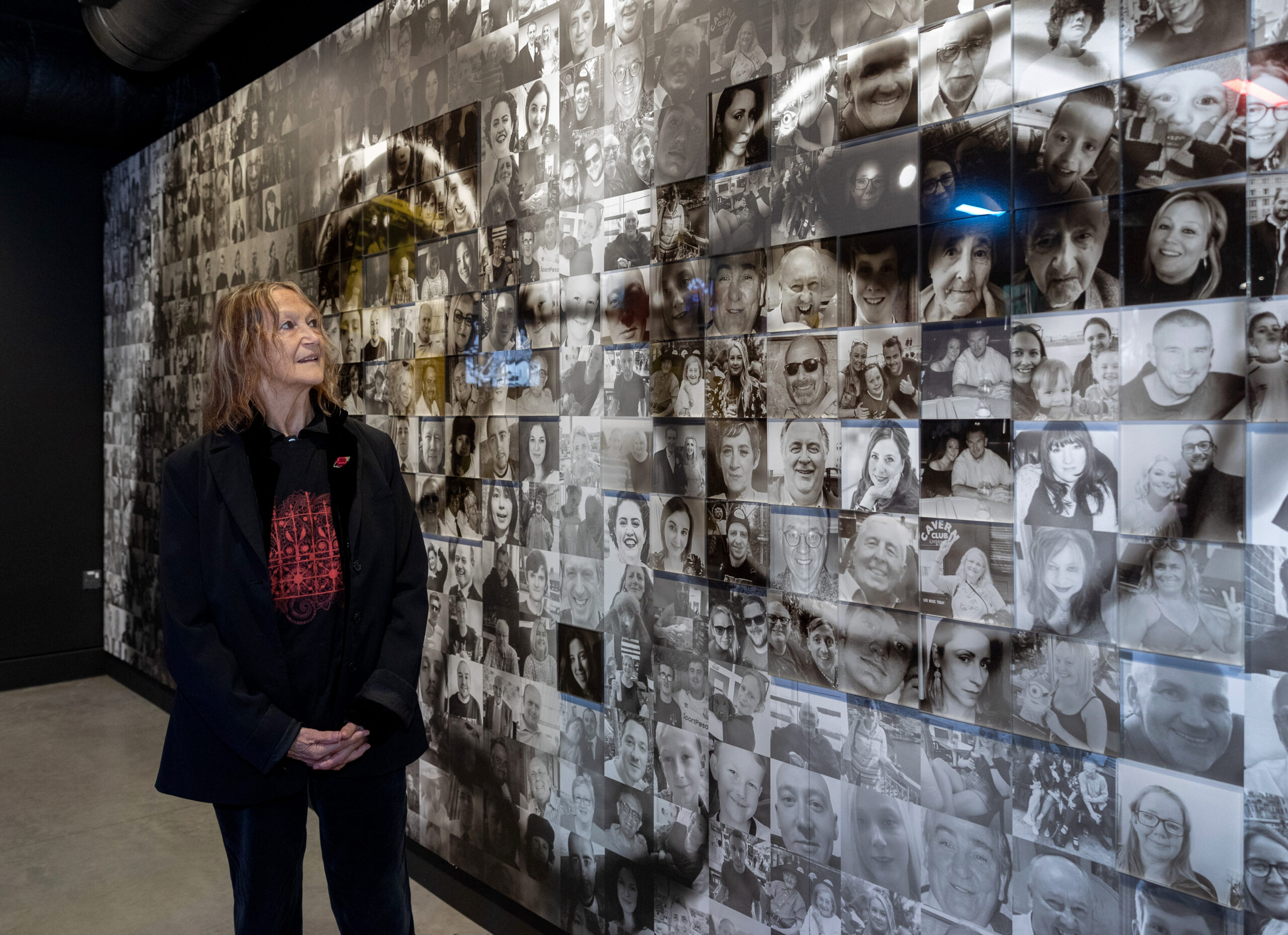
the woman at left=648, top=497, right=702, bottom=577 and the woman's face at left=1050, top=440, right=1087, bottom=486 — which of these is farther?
the woman at left=648, top=497, right=702, bottom=577

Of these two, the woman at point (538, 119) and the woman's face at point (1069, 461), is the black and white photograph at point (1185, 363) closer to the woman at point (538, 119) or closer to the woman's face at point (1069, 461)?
the woman's face at point (1069, 461)

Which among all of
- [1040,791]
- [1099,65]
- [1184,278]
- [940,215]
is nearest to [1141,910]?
[1040,791]

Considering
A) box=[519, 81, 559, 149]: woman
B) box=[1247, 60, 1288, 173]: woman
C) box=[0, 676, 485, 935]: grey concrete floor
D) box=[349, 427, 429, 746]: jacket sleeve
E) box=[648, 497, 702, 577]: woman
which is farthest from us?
Result: box=[0, 676, 485, 935]: grey concrete floor

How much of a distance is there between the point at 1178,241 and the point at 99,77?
5328 millimetres

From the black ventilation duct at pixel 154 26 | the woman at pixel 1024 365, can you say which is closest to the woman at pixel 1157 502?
the woman at pixel 1024 365

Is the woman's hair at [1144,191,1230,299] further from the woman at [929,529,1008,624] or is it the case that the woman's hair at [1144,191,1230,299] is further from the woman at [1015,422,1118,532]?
the woman at [929,529,1008,624]

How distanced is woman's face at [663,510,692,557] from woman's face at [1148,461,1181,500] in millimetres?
955

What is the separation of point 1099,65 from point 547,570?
170 cm

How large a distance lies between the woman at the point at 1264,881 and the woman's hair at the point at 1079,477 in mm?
492

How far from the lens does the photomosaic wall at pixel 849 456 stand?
4.25ft

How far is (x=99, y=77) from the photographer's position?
4.75m

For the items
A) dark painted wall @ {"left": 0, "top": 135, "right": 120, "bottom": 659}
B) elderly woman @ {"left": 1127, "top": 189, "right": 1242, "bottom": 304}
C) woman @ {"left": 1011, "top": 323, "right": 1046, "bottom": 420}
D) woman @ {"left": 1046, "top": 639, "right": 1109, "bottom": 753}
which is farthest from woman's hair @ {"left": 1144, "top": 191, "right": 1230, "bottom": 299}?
dark painted wall @ {"left": 0, "top": 135, "right": 120, "bottom": 659}

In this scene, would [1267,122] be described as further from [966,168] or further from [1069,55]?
[966,168]

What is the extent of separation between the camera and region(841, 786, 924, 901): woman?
63.7 inches
